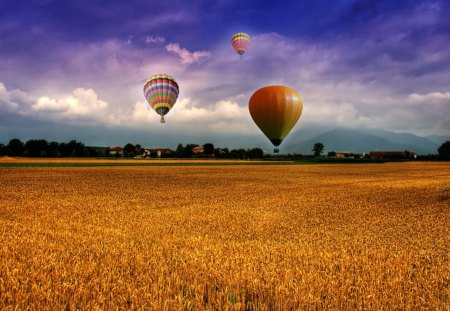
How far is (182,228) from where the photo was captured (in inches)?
388

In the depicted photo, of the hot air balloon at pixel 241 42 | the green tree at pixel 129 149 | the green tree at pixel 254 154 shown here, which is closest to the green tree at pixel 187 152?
the green tree at pixel 254 154

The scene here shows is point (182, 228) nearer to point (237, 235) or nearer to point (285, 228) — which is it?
point (237, 235)

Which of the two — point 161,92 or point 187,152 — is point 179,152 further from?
point 161,92

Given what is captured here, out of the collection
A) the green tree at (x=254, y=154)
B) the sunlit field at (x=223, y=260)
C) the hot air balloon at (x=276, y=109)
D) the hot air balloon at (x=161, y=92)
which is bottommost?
the sunlit field at (x=223, y=260)

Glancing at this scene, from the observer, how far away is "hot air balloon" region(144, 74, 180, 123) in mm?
63438

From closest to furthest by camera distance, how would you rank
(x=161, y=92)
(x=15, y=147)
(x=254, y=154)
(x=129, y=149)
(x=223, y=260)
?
1. (x=223, y=260)
2. (x=161, y=92)
3. (x=15, y=147)
4. (x=254, y=154)
5. (x=129, y=149)

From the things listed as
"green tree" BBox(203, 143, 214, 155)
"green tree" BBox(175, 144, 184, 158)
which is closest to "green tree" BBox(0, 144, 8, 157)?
"green tree" BBox(175, 144, 184, 158)

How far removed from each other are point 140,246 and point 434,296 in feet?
18.6

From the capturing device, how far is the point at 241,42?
7706cm

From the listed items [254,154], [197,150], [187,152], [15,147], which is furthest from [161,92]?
[197,150]

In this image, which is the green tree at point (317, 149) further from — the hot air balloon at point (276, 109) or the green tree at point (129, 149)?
the hot air balloon at point (276, 109)

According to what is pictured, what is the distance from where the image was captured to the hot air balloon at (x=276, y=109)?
2007 inches

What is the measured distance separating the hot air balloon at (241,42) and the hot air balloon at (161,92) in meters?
20.2

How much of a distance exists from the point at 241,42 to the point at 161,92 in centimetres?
2595
